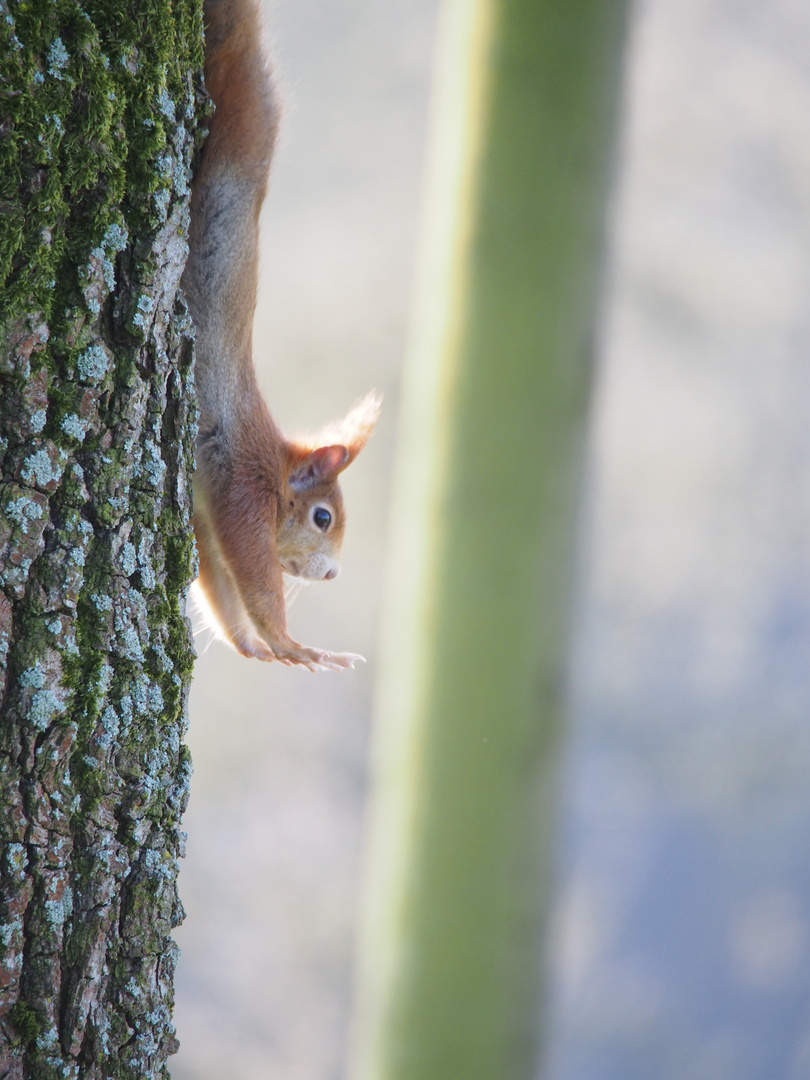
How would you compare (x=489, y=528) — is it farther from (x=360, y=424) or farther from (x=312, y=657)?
(x=360, y=424)

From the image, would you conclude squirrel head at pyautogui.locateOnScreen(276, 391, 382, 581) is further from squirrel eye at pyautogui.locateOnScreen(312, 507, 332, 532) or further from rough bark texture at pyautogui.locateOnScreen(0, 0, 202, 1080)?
rough bark texture at pyautogui.locateOnScreen(0, 0, 202, 1080)

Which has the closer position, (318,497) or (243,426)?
(243,426)

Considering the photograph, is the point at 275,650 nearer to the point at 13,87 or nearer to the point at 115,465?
the point at 115,465

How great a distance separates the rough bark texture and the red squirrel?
0.11m

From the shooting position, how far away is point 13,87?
62 cm

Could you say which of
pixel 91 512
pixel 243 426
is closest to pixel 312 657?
pixel 243 426

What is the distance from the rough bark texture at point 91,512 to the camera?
0.65 meters

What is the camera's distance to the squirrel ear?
129 centimetres

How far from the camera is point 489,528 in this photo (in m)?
0.98

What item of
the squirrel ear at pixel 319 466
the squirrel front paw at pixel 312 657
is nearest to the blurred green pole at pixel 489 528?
the squirrel front paw at pixel 312 657

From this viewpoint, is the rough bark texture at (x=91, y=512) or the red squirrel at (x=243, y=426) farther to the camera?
the red squirrel at (x=243, y=426)

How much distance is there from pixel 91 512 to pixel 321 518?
2.23ft

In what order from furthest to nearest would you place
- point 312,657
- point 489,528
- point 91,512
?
point 312,657, point 489,528, point 91,512

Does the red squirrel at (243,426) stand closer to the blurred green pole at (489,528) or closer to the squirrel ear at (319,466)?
the squirrel ear at (319,466)
